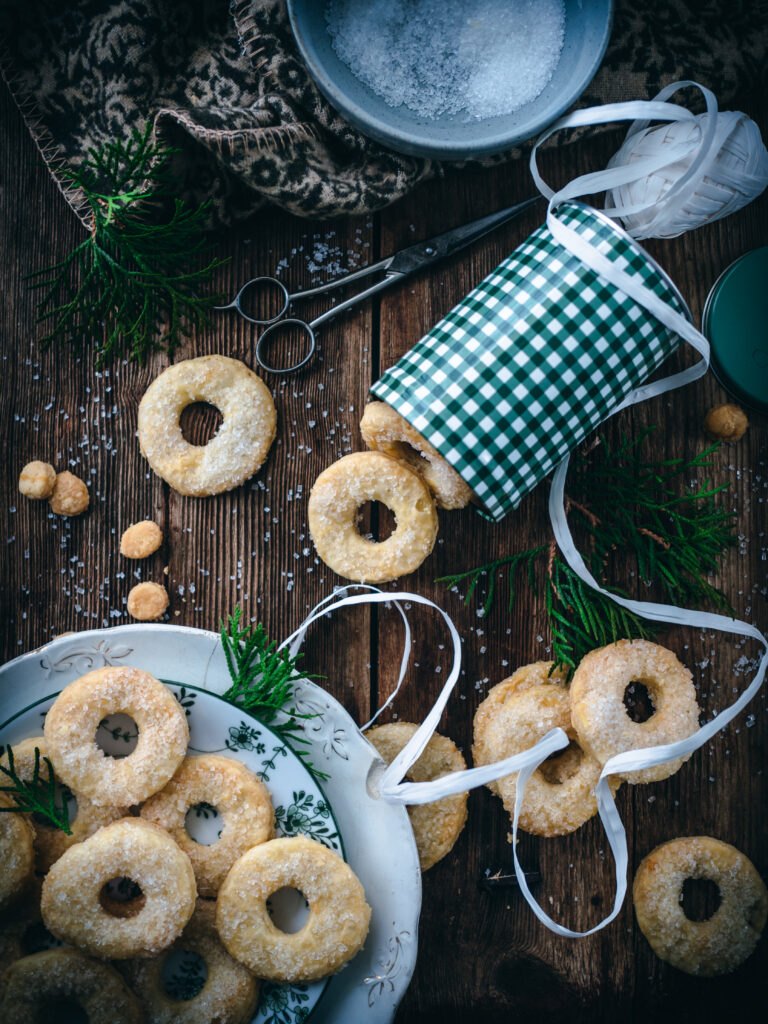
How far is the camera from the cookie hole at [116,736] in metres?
1.43

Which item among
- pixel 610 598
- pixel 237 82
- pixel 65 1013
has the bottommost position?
pixel 65 1013

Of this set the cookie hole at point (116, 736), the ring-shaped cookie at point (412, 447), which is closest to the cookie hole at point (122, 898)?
the cookie hole at point (116, 736)

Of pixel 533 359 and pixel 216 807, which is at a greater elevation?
pixel 533 359

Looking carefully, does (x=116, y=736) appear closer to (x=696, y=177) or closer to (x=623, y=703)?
(x=623, y=703)

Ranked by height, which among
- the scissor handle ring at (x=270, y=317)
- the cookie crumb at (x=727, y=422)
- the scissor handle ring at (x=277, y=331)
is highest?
the scissor handle ring at (x=270, y=317)

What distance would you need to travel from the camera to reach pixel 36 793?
131 cm

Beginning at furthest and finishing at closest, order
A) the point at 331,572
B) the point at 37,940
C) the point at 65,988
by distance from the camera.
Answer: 1. the point at 331,572
2. the point at 37,940
3. the point at 65,988

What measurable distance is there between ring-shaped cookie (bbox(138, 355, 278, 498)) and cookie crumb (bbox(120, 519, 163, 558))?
0.11 meters

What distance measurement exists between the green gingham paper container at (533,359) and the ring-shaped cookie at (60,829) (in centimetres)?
92

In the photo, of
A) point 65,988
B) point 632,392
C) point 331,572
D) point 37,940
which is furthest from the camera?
point 331,572

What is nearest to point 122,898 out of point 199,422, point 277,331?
point 199,422

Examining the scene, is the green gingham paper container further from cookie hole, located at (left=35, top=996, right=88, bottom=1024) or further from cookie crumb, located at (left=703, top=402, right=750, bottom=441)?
cookie hole, located at (left=35, top=996, right=88, bottom=1024)

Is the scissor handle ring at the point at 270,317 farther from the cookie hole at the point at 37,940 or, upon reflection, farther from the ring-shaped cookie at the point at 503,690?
the cookie hole at the point at 37,940

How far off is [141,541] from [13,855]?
0.62 meters
